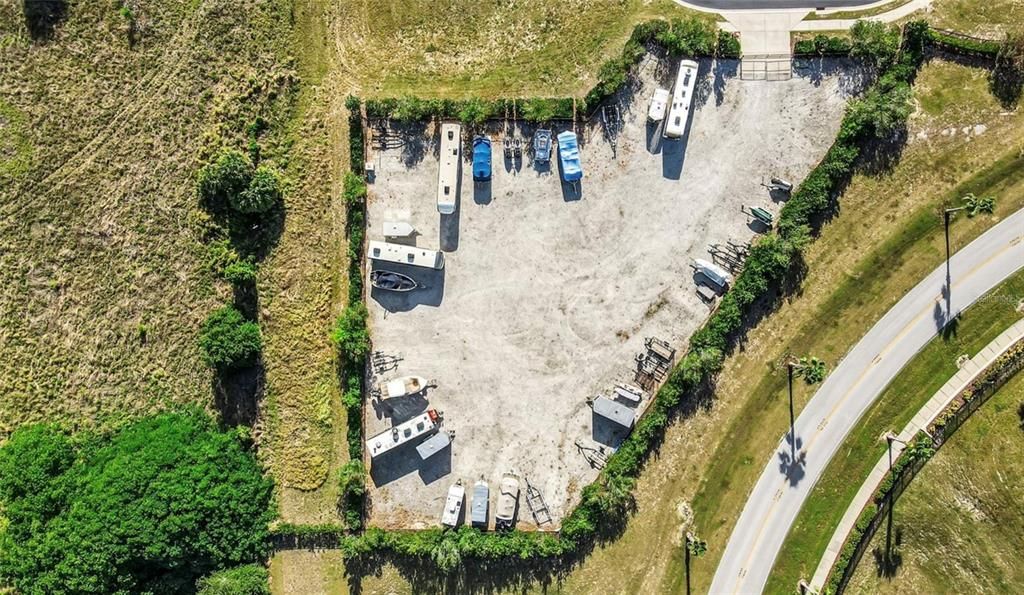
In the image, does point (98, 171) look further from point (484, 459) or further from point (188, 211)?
point (484, 459)

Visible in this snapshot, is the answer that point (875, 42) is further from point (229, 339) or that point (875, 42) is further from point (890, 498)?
point (229, 339)

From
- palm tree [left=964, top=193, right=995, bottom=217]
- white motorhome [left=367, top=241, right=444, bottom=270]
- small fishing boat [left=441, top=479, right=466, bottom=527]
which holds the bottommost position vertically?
small fishing boat [left=441, top=479, right=466, bottom=527]

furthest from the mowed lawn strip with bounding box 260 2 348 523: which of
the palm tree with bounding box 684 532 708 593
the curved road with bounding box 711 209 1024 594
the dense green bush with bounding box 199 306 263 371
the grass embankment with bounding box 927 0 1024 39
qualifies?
the grass embankment with bounding box 927 0 1024 39

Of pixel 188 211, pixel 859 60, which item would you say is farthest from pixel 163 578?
pixel 859 60

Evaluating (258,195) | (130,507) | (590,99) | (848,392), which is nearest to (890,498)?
(848,392)

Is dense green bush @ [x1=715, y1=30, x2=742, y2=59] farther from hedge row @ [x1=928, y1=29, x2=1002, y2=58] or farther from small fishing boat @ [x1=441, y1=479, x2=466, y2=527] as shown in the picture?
small fishing boat @ [x1=441, y1=479, x2=466, y2=527]

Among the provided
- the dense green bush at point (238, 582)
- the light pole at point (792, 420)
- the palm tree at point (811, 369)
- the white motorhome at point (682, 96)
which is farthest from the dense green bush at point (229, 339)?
the palm tree at point (811, 369)
